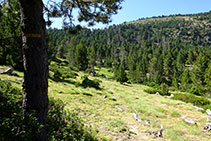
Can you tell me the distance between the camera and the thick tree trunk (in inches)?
134

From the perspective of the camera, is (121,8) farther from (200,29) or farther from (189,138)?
(200,29)

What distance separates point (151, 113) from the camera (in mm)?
13133

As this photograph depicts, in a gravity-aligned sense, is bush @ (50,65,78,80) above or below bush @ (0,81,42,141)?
below

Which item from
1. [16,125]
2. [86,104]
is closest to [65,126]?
[16,125]

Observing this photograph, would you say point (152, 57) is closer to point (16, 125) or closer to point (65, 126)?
point (65, 126)

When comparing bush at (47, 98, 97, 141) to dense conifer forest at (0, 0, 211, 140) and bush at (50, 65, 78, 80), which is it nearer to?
dense conifer forest at (0, 0, 211, 140)

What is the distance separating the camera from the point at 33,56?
135 inches

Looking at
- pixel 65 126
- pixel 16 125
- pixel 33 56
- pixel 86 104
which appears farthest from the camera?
pixel 86 104

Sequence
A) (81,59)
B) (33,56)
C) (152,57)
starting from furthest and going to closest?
1. (152,57)
2. (81,59)
3. (33,56)

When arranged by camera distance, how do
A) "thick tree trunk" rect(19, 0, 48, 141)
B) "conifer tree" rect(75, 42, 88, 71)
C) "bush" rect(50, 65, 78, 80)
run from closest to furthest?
"thick tree trunk" rect(19, 0, 48, 141)
"bush" rect(50, 65, 78, 80)
"conifer tree" rect(75, 42, 88, 71)

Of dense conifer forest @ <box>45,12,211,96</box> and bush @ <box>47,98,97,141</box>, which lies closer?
bush @ <box>47,98,97,141</box>

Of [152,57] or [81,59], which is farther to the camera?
[152,57]

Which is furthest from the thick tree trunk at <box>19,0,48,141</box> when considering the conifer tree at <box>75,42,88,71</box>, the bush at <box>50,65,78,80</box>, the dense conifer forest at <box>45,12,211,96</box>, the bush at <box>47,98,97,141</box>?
the conifer tree at <box>75,42,88,71</box>

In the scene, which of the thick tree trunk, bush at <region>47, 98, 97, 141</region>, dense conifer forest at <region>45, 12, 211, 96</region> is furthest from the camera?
dense conifer forest at <region>45, 12, 211, 96</region>
